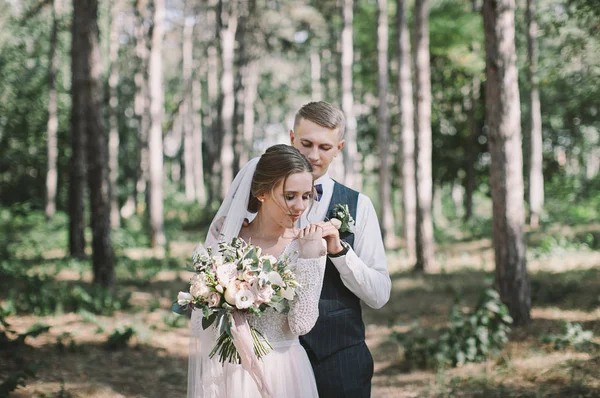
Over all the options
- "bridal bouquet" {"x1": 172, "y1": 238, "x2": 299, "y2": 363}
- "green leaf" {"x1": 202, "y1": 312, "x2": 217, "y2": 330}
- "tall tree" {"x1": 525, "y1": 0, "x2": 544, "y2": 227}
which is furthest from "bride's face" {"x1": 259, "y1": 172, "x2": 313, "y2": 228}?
"tall tree" {"x1": 525, "y1": 0, "x2": 544, "y2": 227}

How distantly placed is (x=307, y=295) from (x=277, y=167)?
0.62 metres

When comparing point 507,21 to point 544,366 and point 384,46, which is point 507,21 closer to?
point 544,366

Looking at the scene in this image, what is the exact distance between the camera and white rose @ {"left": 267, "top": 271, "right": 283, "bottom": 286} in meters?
2.85

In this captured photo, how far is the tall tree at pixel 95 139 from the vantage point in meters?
11.9

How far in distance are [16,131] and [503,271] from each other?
30922 millimetres

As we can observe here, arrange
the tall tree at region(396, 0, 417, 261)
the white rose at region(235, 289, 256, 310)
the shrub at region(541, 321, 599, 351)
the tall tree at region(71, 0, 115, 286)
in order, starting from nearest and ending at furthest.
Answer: the white rose at region(235, 289, 256, 310) < the shrub at region(541, 321, 599, 351) < the tall tree at region(71, 0, 115, 286) < the tall tree at region(396, 0, 417, 261)

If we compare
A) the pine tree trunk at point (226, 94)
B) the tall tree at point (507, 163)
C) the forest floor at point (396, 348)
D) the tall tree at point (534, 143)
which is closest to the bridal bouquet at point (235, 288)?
the forest floor at point (396, 348)

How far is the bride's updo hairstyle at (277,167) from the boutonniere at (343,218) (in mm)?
264

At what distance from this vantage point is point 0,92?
30781 mm

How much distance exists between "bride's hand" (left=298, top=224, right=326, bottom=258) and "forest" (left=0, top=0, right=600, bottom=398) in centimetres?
91

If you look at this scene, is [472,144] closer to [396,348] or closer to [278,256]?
[396,348]

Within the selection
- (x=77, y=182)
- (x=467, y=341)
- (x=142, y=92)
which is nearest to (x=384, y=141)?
(x=77, y=182)

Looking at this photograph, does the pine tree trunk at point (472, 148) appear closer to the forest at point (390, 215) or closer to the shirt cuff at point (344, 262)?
the forest at point (390, 215)

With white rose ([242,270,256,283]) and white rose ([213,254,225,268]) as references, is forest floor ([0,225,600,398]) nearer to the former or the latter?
white rose ([213,254,225,268])
